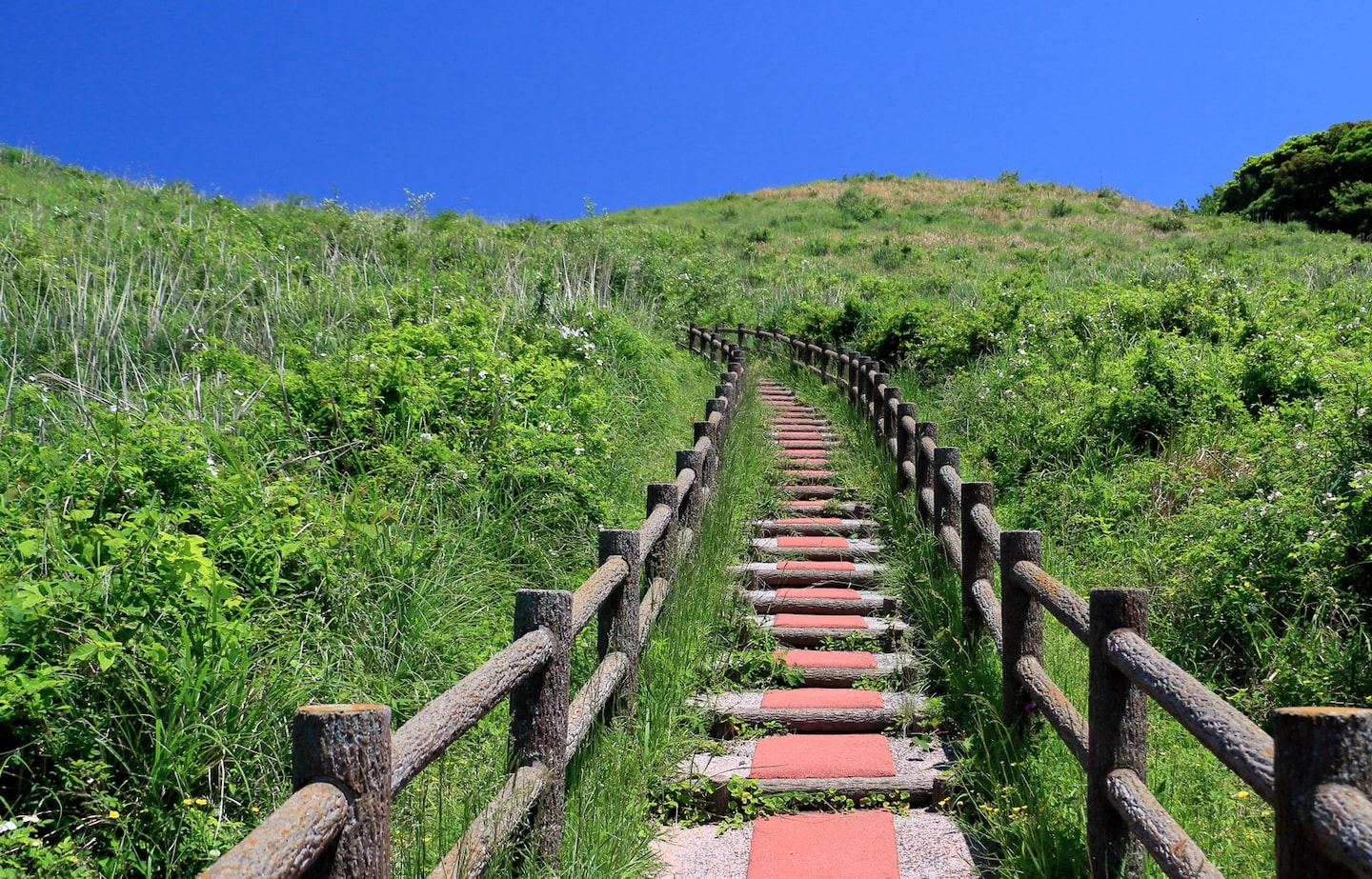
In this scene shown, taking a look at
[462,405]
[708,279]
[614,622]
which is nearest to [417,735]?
[614,622]

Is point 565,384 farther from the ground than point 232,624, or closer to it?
farther from the ground

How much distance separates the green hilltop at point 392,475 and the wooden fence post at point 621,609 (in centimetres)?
67

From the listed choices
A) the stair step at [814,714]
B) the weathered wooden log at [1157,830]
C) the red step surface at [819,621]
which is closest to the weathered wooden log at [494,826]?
the weathered wooden log at [1157,830]

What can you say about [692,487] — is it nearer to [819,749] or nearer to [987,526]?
[987,526]

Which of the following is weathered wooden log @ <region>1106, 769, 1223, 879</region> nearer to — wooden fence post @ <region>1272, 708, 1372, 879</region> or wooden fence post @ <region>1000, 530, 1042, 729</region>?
wooden fence post @ <region>1272, 708, 1372, 879</region>

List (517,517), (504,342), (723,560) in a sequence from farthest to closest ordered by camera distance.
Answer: (504,342)
(723,560)
(517,517)

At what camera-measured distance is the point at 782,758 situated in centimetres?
488

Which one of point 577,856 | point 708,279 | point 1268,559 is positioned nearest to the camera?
point 577,856

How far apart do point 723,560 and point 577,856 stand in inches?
151

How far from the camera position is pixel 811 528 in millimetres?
9062

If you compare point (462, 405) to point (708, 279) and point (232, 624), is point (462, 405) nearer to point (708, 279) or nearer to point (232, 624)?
point (232, 624)

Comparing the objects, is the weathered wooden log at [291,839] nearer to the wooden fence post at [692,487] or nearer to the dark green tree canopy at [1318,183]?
the wooden fence post at [692,487]

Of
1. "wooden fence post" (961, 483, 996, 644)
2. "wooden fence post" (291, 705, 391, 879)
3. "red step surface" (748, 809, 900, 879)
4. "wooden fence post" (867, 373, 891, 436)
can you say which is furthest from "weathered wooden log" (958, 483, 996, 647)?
"wooden fence post" (867, 373, 891, 436)

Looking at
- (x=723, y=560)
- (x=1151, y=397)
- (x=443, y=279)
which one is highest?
(x=443, y=279)
